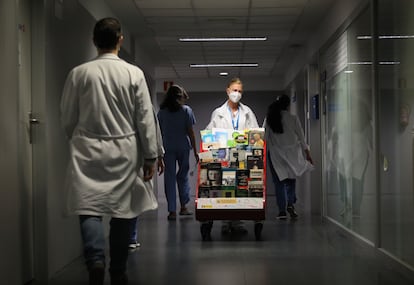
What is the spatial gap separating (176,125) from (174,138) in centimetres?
18

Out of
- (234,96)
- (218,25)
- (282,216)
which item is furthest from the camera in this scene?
(218,25)

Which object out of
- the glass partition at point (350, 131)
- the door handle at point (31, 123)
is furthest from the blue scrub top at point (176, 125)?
the door handle at point (31, 123)

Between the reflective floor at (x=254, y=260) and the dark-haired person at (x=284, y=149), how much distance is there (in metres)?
1.20

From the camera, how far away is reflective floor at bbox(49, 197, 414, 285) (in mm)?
3928

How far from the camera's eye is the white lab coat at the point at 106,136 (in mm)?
3334

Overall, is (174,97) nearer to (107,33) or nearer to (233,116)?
(233,116)

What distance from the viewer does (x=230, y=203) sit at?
5.68m

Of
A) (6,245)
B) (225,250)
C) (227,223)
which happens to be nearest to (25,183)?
(6,245)

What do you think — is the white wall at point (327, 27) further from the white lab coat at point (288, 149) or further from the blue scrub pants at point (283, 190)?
the blue scrub pants at point (283, 190)

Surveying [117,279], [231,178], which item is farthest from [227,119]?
[117,279]

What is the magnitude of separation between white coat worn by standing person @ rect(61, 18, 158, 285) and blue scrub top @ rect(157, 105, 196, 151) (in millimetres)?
4122

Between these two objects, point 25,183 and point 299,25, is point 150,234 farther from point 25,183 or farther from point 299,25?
point 299,25

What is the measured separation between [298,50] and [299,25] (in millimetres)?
2053

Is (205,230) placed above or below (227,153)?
below
